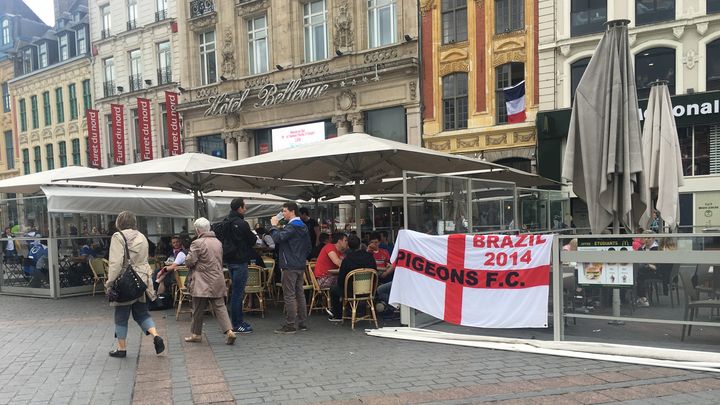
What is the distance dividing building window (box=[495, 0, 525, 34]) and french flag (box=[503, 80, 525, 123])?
2143 millimetres

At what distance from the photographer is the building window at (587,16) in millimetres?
17719

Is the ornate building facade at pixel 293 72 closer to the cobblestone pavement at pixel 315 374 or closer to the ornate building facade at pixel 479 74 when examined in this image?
the ornate building facade at pixel 479 74

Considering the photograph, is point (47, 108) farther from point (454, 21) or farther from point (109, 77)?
point (454, 21)

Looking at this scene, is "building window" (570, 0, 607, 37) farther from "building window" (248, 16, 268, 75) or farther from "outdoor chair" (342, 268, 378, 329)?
"outdoor chair" (342, 268, 378, 329)

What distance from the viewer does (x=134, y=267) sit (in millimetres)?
5992

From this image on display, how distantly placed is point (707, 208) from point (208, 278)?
1596cm

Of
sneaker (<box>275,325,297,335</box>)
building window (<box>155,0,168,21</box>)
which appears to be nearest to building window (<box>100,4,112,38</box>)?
building window (<box>155,0,168,21</box>)

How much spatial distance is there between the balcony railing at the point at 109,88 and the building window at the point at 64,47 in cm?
555

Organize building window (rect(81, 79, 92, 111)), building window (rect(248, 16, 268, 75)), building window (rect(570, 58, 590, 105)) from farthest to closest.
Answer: building window (rect(81, 79, 92, 111))
building window (rect(248, 16, 268, 75))
building window (rect(570, 58, 590, 105))

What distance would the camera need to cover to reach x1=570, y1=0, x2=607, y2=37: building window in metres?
17.7

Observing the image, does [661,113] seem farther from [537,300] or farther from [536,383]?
[536,383]

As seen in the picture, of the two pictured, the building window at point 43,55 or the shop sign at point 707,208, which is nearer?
the shop sign at point 707,208

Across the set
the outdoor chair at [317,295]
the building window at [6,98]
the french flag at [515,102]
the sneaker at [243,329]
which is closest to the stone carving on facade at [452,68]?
the french flag at [515,102]

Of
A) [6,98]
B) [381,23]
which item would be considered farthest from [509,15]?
[6,98]
